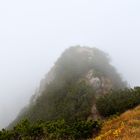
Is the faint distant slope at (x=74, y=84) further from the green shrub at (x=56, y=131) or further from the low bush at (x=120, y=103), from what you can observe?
the green shrub at (x=56, y=131)

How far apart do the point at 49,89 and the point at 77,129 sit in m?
88.0

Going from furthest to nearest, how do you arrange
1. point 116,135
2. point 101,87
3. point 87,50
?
1. point 87,50
2. point 101,87
3. point 116,135

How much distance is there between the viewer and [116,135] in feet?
76.7

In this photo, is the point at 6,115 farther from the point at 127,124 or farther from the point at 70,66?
the point at 127,124

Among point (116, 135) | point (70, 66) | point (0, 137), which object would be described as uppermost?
point (70, 66)

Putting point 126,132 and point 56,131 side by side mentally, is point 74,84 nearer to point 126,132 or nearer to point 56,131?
point 56,131

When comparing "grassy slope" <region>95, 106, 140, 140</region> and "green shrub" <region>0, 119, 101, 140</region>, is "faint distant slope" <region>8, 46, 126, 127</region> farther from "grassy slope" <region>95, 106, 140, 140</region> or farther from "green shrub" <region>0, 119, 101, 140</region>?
"grassy slope" <region>95, 106, 140, 140</region>

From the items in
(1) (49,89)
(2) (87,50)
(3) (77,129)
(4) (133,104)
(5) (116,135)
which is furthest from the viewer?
(2) (87,50)

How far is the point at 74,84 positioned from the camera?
368ft

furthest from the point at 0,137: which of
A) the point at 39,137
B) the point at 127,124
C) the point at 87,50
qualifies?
the point at 87,50

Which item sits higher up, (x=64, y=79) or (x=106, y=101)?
(x=64, y=79)

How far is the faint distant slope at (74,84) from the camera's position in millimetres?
97188

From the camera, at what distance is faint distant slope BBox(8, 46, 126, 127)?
97.2 meters

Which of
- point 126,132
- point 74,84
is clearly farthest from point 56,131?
point 74,84
